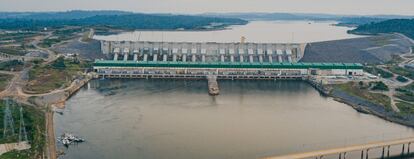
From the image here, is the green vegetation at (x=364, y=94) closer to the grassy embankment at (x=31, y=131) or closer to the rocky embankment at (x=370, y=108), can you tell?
the rocky embankment at (x=370, y=108)

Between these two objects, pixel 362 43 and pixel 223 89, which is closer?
pixel 223 89

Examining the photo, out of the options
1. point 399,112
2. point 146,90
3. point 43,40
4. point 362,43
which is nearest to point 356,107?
point 399,112

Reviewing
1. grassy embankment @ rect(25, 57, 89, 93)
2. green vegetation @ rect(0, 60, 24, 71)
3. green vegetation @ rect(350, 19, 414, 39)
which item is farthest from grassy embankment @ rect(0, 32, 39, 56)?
green vegetation @ rect(350, 19, 414, 39)

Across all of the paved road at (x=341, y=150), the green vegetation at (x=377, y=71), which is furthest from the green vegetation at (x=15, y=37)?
the paved road at (x=341, y=150)

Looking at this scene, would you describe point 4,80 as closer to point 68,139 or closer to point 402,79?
point 68,139

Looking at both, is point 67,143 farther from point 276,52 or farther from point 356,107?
point 276,52
